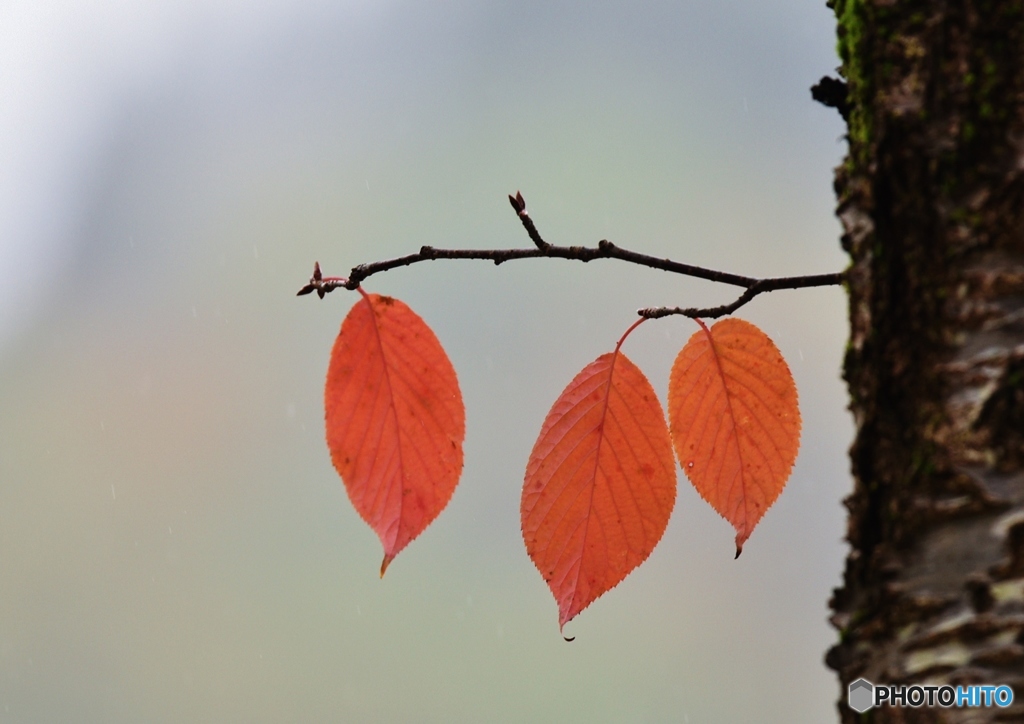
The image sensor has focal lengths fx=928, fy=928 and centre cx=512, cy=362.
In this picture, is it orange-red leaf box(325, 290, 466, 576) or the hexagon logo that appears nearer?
the hexagon logo

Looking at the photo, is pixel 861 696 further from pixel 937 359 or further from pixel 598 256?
pixel 598 256

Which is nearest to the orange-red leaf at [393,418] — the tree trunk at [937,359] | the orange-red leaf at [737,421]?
the orange-red leaf at [737,421]

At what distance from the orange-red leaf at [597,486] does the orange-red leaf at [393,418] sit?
0.07 metres

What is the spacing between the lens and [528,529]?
72 cm

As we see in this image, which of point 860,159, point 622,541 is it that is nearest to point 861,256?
point 860,159

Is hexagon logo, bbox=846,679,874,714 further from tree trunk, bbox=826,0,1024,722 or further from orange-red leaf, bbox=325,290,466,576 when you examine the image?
orange-red leaf, bbox=325,290,466,576

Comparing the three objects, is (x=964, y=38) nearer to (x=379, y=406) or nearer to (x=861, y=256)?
(x=861, y=256)

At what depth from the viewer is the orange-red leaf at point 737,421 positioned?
2.44 ft

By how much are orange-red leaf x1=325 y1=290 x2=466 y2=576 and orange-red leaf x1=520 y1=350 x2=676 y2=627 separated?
7cm

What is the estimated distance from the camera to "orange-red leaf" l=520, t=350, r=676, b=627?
28.3 inches

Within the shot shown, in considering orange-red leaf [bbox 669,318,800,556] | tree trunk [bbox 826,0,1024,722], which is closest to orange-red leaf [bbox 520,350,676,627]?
orange-red leaf [bbox 669,318,800,556]

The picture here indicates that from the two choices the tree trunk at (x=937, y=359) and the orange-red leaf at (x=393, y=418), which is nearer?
the tree trunk at (x=937, y=359)

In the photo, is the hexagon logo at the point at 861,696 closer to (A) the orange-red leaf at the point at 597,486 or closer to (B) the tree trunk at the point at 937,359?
(B) the tree trunk at the point at 937,359

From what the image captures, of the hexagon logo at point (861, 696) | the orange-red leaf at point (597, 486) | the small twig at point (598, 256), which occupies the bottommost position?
the hexagon logo at point (861, 696)
